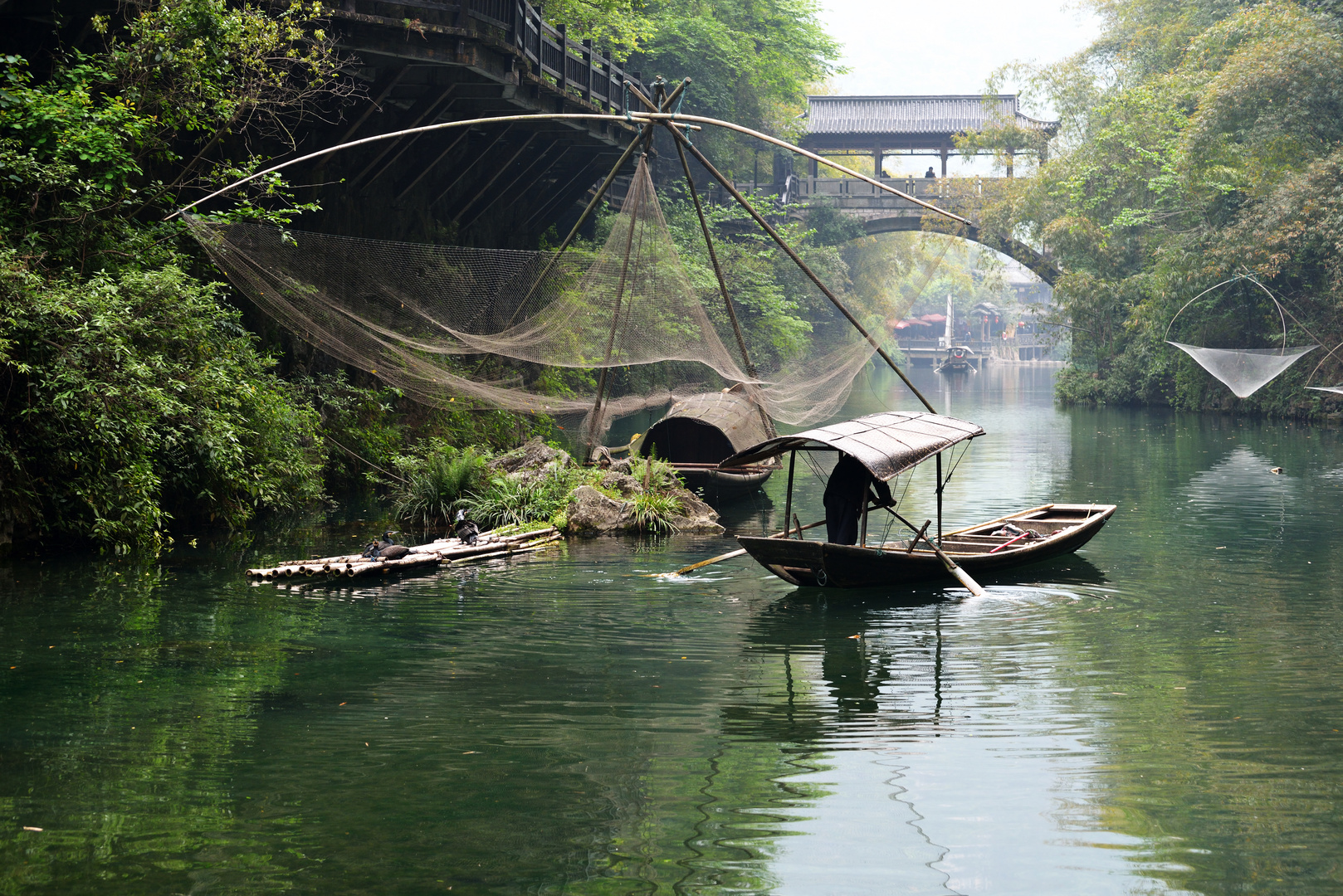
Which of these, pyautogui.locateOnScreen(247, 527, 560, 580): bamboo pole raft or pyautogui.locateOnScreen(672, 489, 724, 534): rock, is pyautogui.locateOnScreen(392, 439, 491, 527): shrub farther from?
pyautogui.locateOnScreen(672, 489, 724, 534): rock

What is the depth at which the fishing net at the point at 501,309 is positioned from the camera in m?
10.4

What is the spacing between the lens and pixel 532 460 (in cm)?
1460

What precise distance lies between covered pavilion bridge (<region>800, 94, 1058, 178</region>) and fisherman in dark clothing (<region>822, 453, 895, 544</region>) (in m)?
33.6

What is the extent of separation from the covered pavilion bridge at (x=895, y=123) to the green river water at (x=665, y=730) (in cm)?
3359

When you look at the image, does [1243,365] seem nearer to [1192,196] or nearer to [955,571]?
[1192,196]

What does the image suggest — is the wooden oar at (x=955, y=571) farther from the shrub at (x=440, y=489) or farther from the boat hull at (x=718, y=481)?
the shrub at (x=440, y=489)

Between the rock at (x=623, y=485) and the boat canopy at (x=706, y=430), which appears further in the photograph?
the boat canopy at (x=706, y=430)

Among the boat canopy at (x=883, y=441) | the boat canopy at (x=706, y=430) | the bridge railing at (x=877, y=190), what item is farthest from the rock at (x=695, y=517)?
the bridge railing at (x=877, y=190)

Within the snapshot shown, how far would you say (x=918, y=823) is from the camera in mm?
4879

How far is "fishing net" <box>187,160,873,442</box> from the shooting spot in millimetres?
10359

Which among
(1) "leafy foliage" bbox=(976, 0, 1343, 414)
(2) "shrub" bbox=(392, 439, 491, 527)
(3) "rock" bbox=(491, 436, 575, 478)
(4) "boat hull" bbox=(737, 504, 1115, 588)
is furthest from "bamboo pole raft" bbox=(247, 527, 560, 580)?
(1) "leafy foliage" bbox=(976, 0, 1343, 414)

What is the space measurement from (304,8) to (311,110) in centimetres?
195

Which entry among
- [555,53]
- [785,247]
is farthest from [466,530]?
[555,53]

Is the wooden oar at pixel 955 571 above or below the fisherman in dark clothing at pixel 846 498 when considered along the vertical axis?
below
